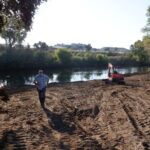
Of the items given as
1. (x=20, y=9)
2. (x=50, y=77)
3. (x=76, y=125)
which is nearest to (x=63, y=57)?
(x=50, y=77)

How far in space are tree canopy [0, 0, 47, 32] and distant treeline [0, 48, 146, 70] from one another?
37.2 meters

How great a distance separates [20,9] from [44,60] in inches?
1753

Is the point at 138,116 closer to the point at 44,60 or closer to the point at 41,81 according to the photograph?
the point at 41,81

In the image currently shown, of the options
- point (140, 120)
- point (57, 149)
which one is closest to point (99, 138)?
point (57, 149)

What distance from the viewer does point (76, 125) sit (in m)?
8.45

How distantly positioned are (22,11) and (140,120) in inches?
248

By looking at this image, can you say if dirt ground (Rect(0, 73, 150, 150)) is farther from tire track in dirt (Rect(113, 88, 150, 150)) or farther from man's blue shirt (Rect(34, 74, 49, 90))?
man's blue shirt (Rect(34, 74, 49, 90))

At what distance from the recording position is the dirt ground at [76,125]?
21.5ft

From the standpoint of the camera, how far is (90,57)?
64.2 metres

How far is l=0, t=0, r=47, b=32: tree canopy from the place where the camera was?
9.41 meters

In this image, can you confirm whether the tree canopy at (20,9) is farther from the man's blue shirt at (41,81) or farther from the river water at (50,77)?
the river water at (50,77)

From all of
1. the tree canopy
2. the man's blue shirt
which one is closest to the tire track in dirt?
the man's blue shirt

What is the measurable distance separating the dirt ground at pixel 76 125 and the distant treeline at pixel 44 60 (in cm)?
3672

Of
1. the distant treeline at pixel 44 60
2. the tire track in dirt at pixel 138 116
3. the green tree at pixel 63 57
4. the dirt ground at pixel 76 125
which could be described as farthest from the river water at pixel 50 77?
the tire track in dirt at pixel 138 116
